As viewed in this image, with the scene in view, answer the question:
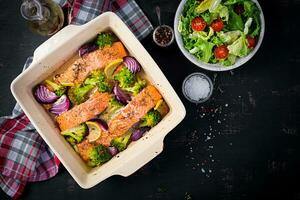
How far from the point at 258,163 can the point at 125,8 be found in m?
1.29

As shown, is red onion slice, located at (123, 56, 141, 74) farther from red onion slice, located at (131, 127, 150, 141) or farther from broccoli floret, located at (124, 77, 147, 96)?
red onion slice, located at (131, 127, 150, 141)

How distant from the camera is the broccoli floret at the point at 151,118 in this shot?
99.4 inches

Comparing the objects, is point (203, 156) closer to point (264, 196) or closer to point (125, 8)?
point (264, 196)

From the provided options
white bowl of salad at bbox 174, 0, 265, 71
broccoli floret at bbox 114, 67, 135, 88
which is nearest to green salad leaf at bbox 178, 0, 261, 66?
white bowl of salad at bbox 174, 0, 265, 71

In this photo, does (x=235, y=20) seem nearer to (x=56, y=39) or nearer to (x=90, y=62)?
(x=90, y=62)

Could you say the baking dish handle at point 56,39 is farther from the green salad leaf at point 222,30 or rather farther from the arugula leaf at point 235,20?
the arugula leaf at point 235,20

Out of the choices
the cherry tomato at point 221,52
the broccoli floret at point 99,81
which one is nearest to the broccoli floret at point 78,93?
the broccoli floret at point 99,81

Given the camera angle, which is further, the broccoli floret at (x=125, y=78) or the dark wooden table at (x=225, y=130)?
the dark wooden table at (x=225, y=130)

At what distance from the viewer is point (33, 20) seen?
2.58 metres

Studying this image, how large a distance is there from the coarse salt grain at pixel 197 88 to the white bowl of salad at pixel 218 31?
13cm

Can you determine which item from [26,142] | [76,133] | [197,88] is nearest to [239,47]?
[197,88]

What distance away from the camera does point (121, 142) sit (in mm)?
2600

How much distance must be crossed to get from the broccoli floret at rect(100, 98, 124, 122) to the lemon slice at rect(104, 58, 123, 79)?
146 mm

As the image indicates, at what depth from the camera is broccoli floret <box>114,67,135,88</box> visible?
2.50m
